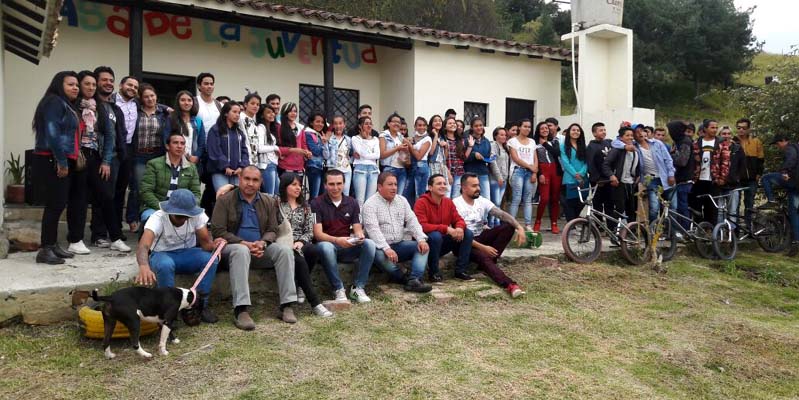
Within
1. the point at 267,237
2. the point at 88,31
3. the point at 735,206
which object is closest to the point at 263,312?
the point at 267,237

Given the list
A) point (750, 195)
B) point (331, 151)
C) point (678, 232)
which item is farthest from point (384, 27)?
point (750, 195)

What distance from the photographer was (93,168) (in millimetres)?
5742

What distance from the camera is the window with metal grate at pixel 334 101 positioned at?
1064 cm

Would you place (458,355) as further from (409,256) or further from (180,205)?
(180,205)

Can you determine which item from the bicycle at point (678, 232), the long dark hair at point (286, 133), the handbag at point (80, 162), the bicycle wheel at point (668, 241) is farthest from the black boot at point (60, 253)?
the bicycle wheel at point (668, 241)

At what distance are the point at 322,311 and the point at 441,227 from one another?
1.61m

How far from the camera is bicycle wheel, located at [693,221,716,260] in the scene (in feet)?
A: 27.5

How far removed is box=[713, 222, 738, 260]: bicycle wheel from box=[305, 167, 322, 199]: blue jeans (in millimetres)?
5657

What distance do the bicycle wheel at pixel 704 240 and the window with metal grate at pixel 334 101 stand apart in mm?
5911

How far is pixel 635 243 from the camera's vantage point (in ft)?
24.9

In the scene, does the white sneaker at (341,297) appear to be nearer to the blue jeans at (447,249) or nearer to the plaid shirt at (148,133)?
the blue jeans at (447,249)

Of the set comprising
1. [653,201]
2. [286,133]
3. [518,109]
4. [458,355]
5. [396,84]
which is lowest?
[458,355]

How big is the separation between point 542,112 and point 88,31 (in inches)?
335

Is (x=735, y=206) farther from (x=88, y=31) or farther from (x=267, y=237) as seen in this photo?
(x=88, y=31)
